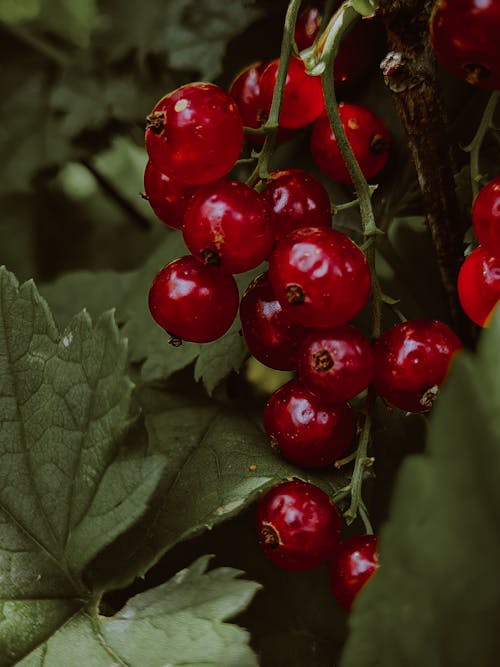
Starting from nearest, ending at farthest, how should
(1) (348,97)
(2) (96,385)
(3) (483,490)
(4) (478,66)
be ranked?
(3) (483,490) → (4) (478,66) → (2) (96,385) → (1) (348,97)

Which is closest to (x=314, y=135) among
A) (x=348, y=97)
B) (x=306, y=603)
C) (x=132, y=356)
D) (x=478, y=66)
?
(x=348, y=97)

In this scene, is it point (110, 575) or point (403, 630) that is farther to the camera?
point (110, 575)

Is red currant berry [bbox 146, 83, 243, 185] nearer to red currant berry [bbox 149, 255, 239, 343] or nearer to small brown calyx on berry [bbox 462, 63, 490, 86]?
red currant berry [bbox 149, 255, 239, 343]

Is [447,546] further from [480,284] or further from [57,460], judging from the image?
[57,460]

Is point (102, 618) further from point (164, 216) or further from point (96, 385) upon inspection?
point (164, 216)

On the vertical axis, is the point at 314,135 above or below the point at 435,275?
above

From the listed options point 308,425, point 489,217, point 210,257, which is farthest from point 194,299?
point 489,217

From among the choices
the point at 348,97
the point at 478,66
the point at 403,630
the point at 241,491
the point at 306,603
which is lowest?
the point at 306,603

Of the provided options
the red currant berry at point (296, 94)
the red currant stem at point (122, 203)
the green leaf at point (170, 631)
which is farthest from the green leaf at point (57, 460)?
the red currant stem at point (122, 203)

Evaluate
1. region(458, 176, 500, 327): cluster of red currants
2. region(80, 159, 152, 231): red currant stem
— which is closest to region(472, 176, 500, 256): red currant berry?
region(458, 176, 500, 327): cluster of red currants

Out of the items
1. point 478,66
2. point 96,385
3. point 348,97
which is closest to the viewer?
point 478,66
